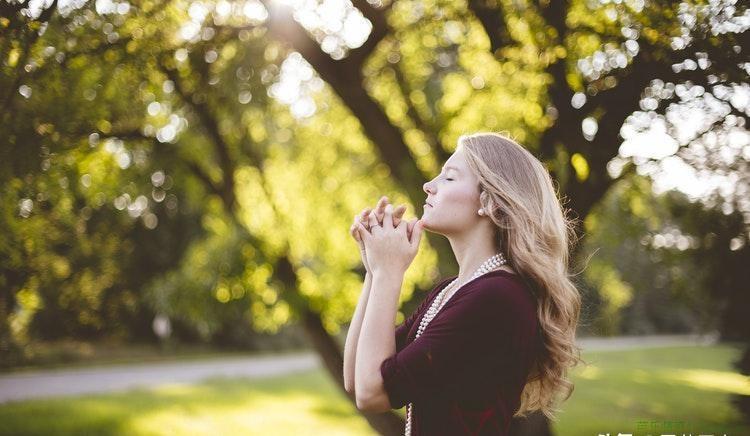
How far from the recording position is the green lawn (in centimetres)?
1059

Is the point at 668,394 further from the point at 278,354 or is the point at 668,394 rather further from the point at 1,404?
the point at 278,354

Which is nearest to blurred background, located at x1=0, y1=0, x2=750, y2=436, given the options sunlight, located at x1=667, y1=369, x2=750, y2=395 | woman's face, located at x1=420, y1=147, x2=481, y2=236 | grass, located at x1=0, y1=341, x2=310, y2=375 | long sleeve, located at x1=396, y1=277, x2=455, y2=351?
sunlight, located at x1=667, y1=369, x2=750, y2=395

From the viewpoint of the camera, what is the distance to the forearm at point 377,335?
6.00 ft

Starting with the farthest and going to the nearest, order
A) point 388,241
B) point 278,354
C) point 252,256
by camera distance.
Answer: point 278,354 < point 252,256 < point 388,241

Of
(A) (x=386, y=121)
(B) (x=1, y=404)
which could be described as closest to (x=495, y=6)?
(A) (x=386, y=121)

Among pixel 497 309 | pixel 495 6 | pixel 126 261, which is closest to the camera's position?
pixel 497 309

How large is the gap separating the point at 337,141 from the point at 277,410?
22.2ft

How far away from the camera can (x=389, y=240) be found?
200 cm

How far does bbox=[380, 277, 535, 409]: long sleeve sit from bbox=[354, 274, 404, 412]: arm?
0.12 ft

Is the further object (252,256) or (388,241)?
(252,256)

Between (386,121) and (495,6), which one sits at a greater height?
(495,6)

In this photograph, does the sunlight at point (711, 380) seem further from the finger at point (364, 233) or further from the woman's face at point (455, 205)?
the finger at point (364, 233)

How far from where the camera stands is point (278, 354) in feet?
92.4

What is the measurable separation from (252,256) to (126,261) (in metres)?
19.6
